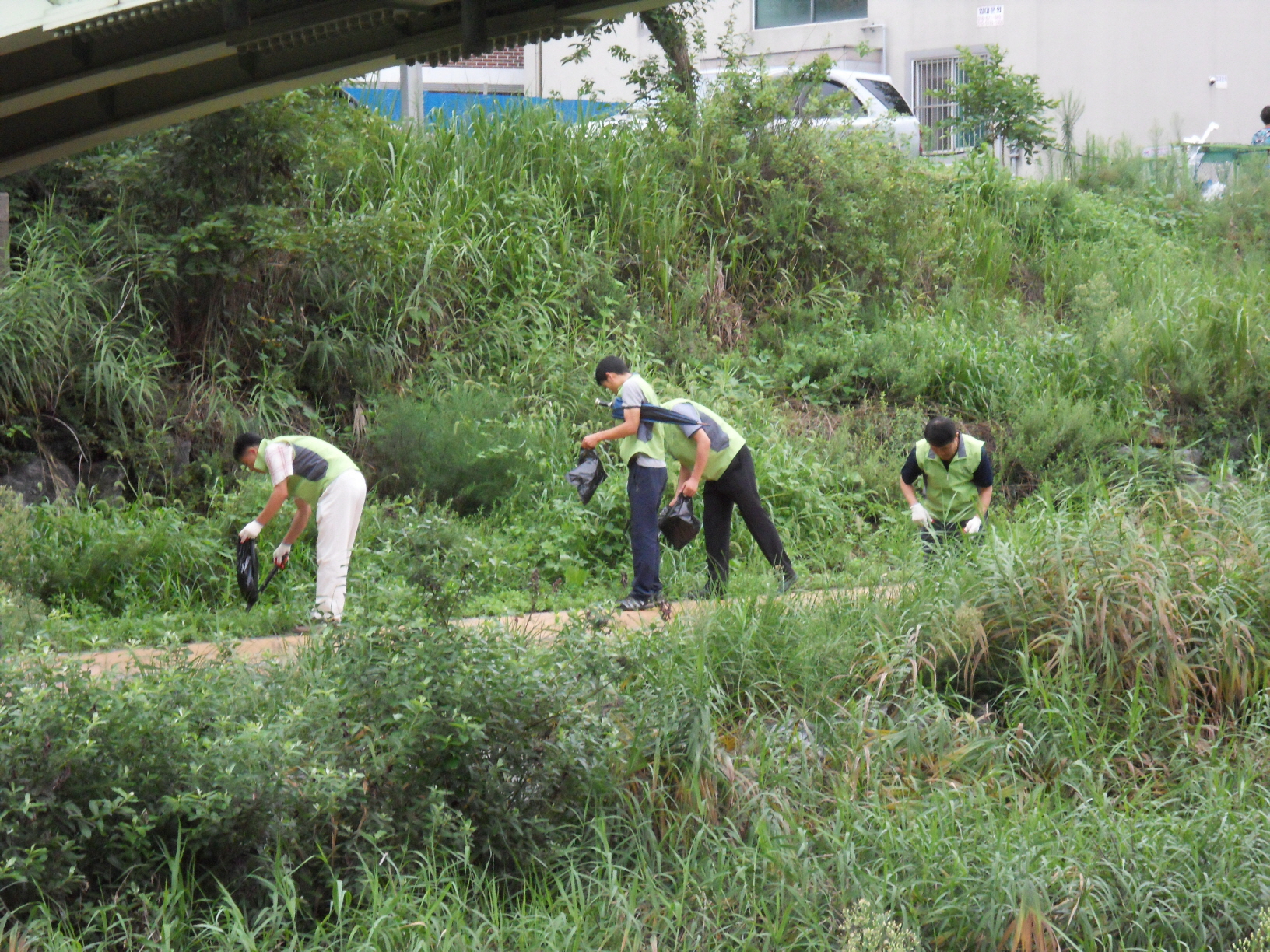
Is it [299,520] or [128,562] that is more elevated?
[299,520]

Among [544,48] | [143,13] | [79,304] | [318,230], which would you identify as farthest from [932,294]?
[544,48]

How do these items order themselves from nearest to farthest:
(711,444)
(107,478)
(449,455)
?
(711,444)
(107,478)
(449,455)

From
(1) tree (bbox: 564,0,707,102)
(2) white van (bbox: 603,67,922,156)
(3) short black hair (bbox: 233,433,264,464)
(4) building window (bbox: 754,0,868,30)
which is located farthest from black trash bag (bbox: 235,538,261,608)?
(4) building window (bbox: 754,0,868,30)

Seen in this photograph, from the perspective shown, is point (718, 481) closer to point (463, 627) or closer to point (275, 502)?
point (275, 502)

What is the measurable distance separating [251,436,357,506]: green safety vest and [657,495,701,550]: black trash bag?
6.34ft

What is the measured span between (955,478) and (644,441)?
1899 mm

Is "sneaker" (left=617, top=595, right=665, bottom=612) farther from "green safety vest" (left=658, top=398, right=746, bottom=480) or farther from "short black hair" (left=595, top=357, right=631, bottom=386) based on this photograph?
"short black hair" (left=595, top=357, right=631, bottom=386)

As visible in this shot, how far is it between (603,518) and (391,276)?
3.20 m

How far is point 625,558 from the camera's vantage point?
31.1 feet

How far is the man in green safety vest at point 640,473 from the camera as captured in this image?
8086mm

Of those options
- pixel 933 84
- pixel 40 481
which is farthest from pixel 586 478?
pixel 933 84

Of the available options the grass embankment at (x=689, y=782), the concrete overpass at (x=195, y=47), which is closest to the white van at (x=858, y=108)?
the grass embankment at (x=689, y=782)

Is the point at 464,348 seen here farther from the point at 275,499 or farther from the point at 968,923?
the point at 968,923

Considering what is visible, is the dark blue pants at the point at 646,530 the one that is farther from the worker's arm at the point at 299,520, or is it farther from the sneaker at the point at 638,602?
the worker's arm at the point at 299,520
